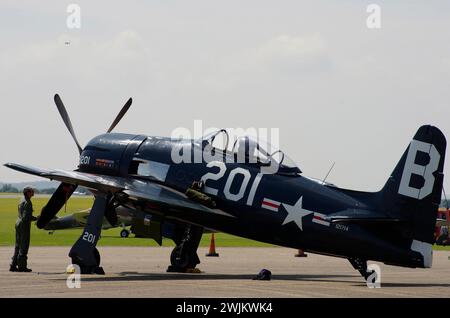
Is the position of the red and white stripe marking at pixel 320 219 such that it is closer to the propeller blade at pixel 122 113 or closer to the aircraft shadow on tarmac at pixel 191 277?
the aircraft shadow on tarmac at pixel 191 277

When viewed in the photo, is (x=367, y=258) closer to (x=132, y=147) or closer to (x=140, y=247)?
(x=132, y=147)

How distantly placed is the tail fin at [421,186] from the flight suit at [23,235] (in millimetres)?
8452

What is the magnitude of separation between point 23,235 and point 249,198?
216 inches

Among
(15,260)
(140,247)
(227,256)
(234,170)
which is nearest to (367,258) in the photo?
(234,170)

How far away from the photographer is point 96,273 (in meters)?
20.0

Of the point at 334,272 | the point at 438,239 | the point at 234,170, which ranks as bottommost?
the point at 438,239

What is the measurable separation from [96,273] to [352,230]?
5.66 meters

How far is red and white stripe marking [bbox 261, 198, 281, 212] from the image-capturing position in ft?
61.8

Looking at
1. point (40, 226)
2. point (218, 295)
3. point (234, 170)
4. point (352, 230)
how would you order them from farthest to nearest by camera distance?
point (40, 226) → point (234, 170) → point (352, 230) → point (218, 295)

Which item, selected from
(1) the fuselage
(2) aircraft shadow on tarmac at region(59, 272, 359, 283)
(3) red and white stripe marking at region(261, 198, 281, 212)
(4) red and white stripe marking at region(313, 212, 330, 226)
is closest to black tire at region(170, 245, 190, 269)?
(2) aircraft shadow on tarmac at region(59, 272, 359, 283)

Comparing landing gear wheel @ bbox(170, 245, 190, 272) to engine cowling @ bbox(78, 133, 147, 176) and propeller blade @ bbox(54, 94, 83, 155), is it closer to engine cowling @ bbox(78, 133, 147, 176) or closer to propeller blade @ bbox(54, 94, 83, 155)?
engine cowling @ bbox(78, 133, 147, 176)

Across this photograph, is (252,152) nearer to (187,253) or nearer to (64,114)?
(187,253)

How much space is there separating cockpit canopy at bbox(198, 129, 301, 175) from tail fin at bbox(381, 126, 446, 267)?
267 cm

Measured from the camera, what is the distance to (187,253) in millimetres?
22125
